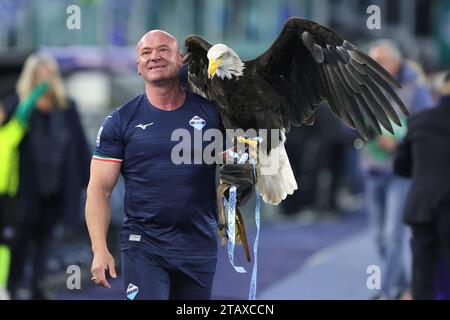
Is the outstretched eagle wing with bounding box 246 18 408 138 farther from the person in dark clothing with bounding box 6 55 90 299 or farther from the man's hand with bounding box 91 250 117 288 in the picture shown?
the person in dark clothing with bounding box 6 55 90 299

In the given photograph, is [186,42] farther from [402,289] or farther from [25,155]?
[402,289]

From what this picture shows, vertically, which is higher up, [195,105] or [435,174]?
[195,105]

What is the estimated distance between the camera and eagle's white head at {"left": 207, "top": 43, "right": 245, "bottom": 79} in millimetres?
4871

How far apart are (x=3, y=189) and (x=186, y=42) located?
346 cm

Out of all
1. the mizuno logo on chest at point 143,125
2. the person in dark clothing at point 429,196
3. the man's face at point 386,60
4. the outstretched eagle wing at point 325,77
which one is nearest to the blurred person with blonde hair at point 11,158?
the man's face at point 386,60

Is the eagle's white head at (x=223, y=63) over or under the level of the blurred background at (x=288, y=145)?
over

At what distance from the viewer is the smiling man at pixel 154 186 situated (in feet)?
15.0

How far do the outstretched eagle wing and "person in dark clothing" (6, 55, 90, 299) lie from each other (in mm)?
3550

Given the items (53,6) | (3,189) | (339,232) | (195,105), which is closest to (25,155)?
(3,189)

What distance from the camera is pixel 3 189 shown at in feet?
27.8

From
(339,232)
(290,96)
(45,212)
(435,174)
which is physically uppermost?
(290,96)

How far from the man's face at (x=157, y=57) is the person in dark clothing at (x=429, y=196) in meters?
3.03

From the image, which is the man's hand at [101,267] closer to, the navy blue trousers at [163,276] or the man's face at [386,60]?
the navy blue trousers at [163,276]
